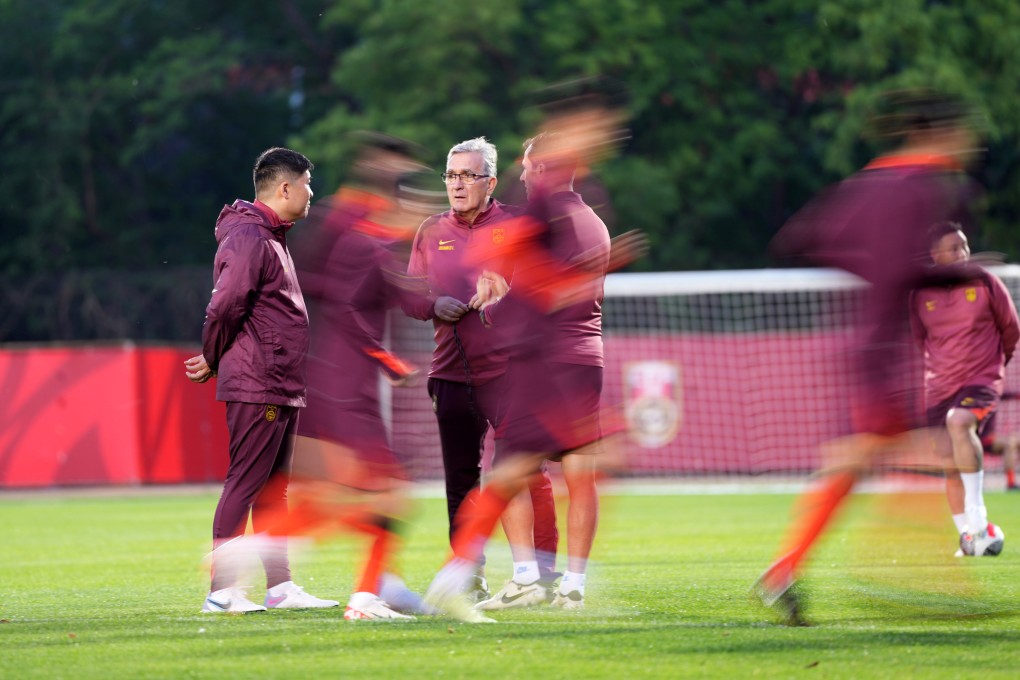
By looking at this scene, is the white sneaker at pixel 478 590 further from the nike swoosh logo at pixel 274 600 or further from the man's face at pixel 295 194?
the man's face at pixel 295 194

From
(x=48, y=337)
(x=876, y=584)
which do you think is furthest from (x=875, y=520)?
(x=48, y=337)

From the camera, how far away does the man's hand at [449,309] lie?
729 centimetres

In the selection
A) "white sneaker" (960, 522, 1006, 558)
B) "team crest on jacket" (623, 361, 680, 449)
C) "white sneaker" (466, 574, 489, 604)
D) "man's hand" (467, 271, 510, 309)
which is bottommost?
"team crest on jacket" (623, 361, 680, 449)

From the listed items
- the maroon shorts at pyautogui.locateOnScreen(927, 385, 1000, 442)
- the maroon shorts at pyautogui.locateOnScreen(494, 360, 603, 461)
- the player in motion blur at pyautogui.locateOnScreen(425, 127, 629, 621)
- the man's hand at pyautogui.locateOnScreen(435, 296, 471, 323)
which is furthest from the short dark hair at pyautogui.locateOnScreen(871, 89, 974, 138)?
the maroon shorts at pyautogui.locateOnScreen(927, 385, 1000, 442)

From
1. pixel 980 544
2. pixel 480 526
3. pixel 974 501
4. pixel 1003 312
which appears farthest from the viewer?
pixel 1003 312

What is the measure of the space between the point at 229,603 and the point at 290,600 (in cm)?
38

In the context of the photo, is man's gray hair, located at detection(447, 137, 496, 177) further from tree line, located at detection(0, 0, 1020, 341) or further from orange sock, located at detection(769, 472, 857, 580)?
tree line, located at detection(0, 0, 1020, 341)

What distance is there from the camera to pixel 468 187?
7.60m

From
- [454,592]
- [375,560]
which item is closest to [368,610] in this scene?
[375,560]

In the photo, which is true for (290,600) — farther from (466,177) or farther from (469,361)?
(466,177)

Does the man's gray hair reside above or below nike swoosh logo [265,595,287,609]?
above

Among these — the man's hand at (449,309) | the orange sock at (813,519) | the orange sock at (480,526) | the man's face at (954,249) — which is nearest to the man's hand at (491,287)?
the man's hand at (449,309)

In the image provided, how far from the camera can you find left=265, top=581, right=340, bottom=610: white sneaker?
7.53 meters

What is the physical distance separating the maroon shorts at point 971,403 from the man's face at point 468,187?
13.7 ft
